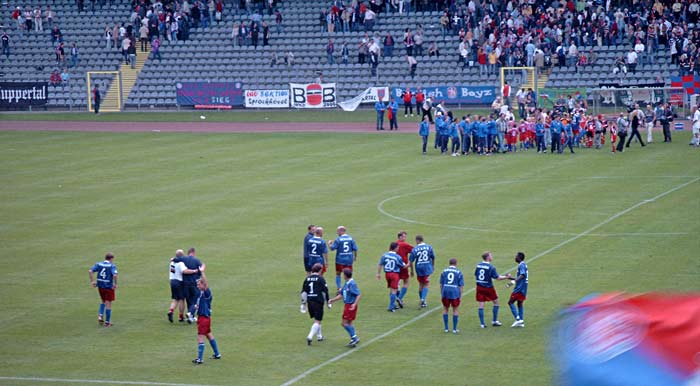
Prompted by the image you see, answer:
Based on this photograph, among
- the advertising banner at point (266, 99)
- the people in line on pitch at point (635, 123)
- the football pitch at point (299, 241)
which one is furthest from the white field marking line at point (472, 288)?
the advertising banner at point (266, 99)

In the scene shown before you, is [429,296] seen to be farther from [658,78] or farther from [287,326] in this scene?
[658,78]

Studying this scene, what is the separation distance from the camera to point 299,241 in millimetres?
29906

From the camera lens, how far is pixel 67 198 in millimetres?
38094

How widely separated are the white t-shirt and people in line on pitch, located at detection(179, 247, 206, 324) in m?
0.07

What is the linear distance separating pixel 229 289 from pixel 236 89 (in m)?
43.7

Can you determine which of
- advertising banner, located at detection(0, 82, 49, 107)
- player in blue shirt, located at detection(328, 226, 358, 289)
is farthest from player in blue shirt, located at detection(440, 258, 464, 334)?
advertising banner, located at detection(0, 82, 49, 107)

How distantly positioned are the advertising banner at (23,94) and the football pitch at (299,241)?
662 inches

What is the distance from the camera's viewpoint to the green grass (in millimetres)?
62688

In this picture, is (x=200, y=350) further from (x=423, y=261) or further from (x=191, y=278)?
(x=423, y=261)

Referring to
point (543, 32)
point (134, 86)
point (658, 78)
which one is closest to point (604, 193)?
point (658, 78)

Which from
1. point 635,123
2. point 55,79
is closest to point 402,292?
point 635,123

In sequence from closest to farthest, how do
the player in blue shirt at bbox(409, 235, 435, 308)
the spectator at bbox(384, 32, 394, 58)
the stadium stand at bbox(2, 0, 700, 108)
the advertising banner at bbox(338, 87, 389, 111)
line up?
the player in blue shirt at bbox(409, 235, 435, 308) → the stadium stand at bbox(2, 0, 700, 108) → the advertising banner at bbox(338, 87, 389, 111) → the spectator at bbox(384, 32, 394, 58)

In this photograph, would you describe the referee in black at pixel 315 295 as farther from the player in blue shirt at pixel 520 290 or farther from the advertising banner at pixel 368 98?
the advertising banner at pixel 368 98

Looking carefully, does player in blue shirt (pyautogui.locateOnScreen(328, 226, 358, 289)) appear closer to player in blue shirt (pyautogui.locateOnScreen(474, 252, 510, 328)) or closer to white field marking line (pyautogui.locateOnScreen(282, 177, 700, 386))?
white field marking line (pyautogui.locateOnScreen(282, 177, 700, 386))
